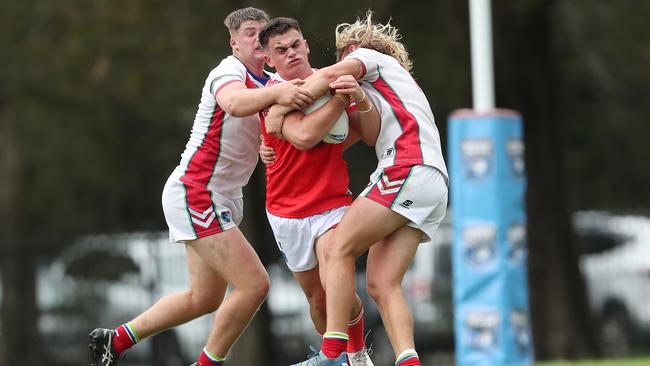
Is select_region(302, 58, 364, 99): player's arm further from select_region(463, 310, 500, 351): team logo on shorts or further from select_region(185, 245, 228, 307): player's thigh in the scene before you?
select_region(463, 310, 500, 351): team logo on shorts

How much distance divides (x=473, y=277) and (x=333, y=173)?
5661 mm

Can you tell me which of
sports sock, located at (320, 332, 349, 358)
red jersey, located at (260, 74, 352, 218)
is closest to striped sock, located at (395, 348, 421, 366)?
sports sock, located at (320, 332, 349, 358)

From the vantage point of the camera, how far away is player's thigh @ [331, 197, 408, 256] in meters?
7.28

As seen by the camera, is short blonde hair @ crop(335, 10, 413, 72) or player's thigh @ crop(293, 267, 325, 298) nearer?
short blonde hair @ crop(335, 10, 413, 72)

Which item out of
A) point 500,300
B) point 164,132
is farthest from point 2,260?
point 164,132

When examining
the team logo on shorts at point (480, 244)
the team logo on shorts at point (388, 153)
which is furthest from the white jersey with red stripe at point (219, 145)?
the team logo on shorts at point (480, 244)

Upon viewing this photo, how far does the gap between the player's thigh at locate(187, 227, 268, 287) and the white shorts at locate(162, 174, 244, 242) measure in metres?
0.05

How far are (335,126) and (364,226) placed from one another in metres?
0.60

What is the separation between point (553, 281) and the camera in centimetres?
1756

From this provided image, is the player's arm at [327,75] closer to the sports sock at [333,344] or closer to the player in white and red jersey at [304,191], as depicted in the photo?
the player in white and red jersey at [304,191]

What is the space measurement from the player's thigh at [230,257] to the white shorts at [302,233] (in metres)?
0.24

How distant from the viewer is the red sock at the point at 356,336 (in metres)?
7.90

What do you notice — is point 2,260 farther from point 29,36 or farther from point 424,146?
point 424,146

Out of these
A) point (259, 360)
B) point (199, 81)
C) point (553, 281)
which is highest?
point (199, 81)
